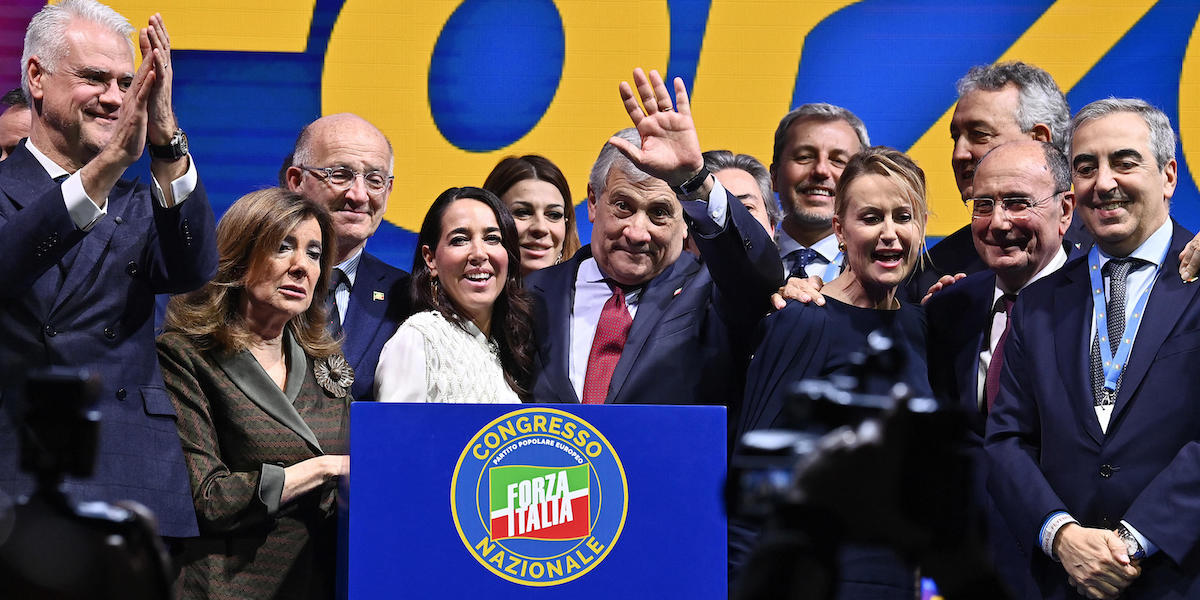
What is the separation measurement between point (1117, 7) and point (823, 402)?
3.10 meters

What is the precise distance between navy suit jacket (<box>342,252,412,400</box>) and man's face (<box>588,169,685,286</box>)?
556 mm

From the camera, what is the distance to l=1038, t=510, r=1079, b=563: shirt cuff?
2623 millimetres

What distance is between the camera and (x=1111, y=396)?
8.86 feet

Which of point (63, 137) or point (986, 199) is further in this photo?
point (986, 199)

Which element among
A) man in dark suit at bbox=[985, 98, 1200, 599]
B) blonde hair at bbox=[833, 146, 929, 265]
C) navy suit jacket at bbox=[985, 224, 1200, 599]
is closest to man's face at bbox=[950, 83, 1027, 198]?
man in dark suit at bbox=[985, 98, 1200, 599]

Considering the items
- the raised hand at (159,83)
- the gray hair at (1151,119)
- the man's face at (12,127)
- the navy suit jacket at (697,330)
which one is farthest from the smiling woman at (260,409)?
the gray hair at (1151,119)

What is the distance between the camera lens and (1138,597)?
2555 millimetres

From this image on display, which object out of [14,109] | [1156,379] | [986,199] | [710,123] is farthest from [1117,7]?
[14,109]

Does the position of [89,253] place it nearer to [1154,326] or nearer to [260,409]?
[260,409]

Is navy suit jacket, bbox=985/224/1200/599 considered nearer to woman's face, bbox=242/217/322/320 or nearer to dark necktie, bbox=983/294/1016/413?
dark necktie, bbox=983/294/1016/413

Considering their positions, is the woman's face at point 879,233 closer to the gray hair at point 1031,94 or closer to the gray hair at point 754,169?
the gray hair at point 754,169

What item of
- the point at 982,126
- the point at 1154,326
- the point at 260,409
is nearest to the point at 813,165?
the point at 982,126

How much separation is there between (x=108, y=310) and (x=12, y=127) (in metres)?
1.68

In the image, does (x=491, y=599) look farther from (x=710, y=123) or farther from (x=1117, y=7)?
(x=1117, y=7)
